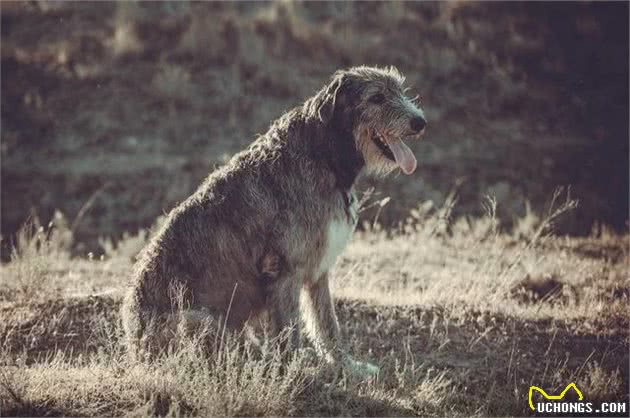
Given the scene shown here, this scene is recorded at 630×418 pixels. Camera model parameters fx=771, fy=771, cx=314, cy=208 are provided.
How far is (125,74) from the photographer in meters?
19.5

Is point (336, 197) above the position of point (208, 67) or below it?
below

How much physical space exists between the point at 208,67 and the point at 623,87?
33.9 feet

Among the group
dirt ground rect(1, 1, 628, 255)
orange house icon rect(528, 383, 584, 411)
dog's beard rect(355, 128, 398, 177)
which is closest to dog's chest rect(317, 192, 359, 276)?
dog's beard rect(355, 128, 398, 177)

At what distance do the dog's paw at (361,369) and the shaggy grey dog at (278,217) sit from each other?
0.03 m

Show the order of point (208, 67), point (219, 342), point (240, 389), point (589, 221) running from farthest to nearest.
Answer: point (208, 67)
point (589, 221)
point (219, 342)
point (240, 389)

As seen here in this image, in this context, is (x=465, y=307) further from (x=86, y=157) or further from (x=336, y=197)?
(x=86, y=157)

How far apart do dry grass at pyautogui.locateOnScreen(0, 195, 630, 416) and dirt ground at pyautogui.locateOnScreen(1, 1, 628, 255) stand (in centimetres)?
515

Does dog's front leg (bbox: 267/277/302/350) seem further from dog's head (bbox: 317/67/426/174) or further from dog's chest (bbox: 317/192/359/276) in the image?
dog's head (bbox: 317/67/426/174)

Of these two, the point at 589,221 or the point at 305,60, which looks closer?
the point at 589,221

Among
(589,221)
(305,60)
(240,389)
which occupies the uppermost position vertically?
(305,60)

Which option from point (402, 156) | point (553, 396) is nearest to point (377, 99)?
point (402, 156)

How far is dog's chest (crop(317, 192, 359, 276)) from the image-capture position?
20.1 feet

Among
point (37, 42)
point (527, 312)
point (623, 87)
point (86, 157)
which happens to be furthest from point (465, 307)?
point (37, 42)

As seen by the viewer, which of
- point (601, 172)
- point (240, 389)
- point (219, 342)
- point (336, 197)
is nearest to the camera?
point (240, 389)
